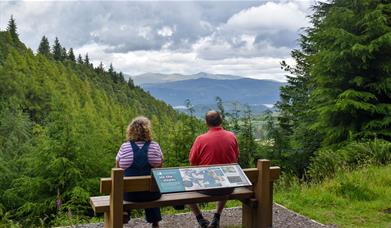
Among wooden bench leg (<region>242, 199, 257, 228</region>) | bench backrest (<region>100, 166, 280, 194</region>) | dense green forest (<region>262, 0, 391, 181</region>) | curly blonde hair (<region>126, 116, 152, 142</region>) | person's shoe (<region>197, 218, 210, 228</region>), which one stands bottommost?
person's shoe (<region>197, 218, 210, 228</region>)

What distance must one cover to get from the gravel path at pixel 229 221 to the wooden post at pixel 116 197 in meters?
1.66

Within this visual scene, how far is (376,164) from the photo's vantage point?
1013 cm

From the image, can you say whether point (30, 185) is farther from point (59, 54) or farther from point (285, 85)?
point (59, 54)

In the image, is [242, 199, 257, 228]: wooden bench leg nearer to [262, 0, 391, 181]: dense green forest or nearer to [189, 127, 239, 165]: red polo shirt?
[189, 127, 239, 165]: red polo shirt

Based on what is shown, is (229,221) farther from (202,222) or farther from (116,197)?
(116,197)

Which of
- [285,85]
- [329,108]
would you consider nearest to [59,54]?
[285,85]

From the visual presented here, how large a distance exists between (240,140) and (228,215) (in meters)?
7.63

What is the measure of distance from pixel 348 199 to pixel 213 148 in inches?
131

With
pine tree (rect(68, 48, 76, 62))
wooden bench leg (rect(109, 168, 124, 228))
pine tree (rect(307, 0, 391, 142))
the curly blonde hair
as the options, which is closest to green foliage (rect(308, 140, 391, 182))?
pine tree (rect(307, 0, 391, 142))

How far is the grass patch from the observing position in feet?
22.1

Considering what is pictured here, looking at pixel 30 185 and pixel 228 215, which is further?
pixel 30 185

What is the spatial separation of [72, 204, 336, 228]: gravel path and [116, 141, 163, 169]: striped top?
5.28 feet

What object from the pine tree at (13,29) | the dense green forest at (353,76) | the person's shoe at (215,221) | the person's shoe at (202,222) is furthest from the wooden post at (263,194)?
the pine tree at (13,29)

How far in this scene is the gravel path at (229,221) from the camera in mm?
6445
